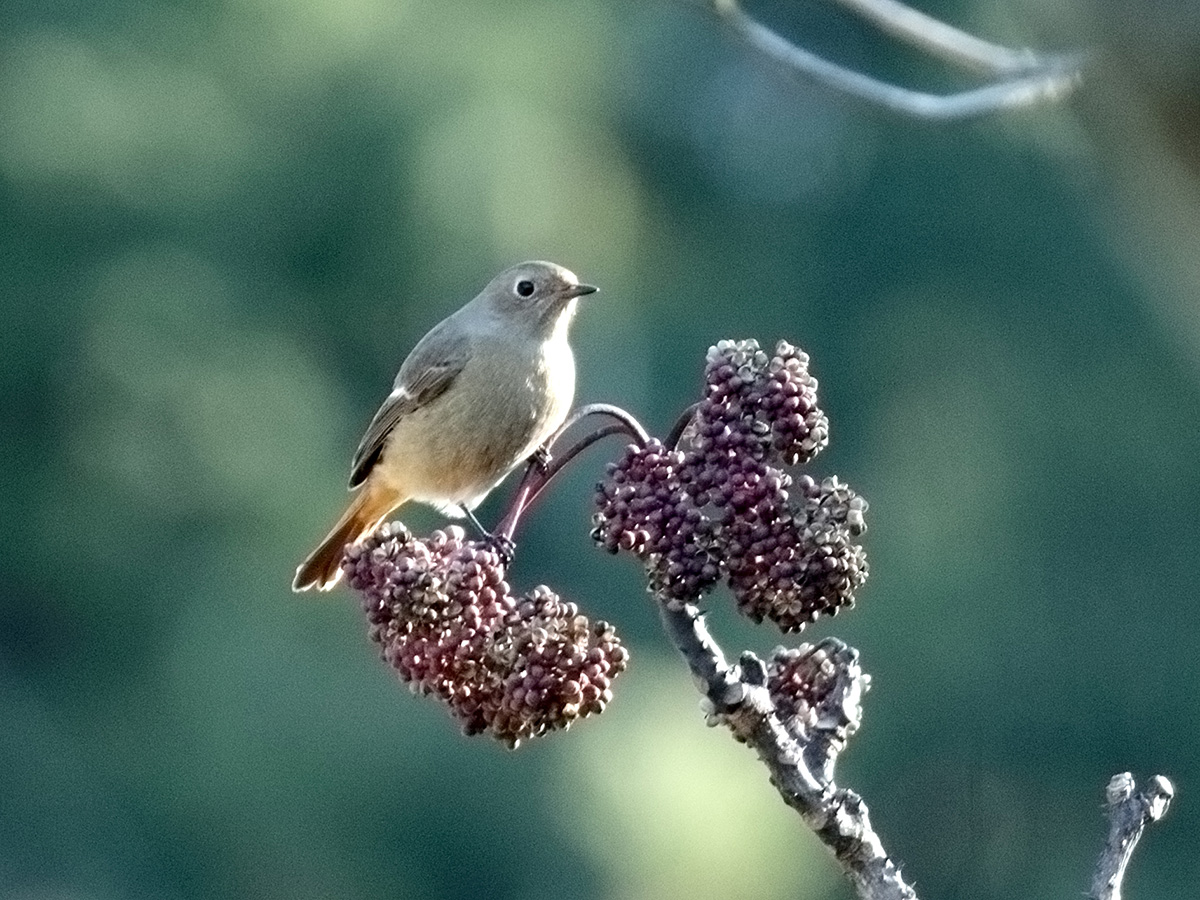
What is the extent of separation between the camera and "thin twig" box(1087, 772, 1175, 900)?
5.73 feet

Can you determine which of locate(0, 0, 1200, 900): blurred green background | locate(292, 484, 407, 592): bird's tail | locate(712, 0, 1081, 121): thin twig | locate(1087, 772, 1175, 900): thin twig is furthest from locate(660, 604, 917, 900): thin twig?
locate(0, 0, 1200, 900): blurred green background

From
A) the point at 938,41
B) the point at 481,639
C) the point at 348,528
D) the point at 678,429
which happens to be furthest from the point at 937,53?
the point at 348,528

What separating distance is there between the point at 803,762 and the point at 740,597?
0.46ft

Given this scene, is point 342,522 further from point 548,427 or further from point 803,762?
point 803,762

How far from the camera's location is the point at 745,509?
1756 millimetres

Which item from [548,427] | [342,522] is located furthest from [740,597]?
[342,522]

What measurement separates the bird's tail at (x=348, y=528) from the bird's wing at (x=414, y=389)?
0.07m

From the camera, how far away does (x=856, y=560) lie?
1772mm

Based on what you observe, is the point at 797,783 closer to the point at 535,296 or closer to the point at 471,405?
the point at 471,405

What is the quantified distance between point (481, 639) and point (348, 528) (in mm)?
1751

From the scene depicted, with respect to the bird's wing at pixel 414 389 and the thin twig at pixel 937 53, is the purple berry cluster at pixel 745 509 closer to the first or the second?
the thin twig at pixel 937 53

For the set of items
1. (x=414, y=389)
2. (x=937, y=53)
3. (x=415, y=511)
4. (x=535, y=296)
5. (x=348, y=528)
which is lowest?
(x=415, y=511)

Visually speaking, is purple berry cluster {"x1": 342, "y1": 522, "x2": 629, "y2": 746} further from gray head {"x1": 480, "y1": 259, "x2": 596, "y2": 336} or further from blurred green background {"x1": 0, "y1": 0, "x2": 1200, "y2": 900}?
blurred green background {"x1": 0, "y1": 0, "x2": 1200, "y2": 900}

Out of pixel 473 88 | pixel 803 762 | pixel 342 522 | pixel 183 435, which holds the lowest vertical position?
pixel 183 435
